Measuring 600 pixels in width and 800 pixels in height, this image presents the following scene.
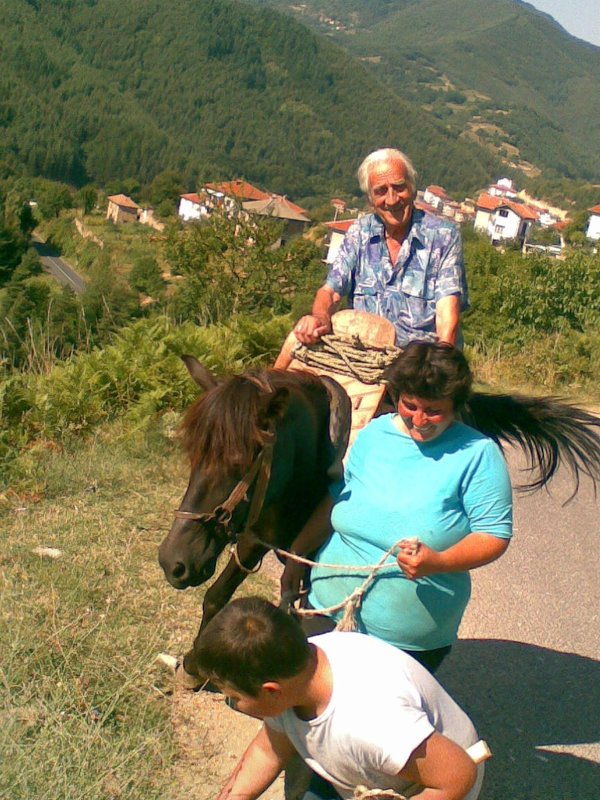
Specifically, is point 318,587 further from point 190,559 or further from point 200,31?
point 200,31

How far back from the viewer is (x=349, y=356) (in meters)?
3.80

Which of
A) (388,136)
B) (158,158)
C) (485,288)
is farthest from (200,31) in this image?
(485,288)

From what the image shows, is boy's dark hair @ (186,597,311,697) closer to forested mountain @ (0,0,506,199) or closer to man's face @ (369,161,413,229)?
man's face @ (369,161,413,229)

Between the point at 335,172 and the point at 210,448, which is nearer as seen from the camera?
the point at 210,448

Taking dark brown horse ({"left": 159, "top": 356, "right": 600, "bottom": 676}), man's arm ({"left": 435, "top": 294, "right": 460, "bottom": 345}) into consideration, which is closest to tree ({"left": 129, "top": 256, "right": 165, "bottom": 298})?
man's arm ({"left": 435, "top": 294, "right": 460, "bottom": 345})

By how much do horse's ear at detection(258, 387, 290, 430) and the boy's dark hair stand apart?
890 millimetres

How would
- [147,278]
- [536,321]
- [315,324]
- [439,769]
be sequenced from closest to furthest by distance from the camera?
1. [439,769]
2. [315,324]
3. [536,321]
4. [147,278]

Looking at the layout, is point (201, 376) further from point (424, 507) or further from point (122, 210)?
point (122, 210)

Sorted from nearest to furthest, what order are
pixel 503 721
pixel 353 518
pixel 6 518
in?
pixel 353 518 < pixel 503 721 < pixel 6 518

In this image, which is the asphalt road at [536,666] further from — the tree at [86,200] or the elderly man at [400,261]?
the tree at [86,200]

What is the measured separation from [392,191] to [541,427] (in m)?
1.31

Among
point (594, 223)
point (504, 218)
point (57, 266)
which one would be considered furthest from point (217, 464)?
point (504, 218)

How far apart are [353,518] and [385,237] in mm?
1739

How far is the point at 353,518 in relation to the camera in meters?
3.05
